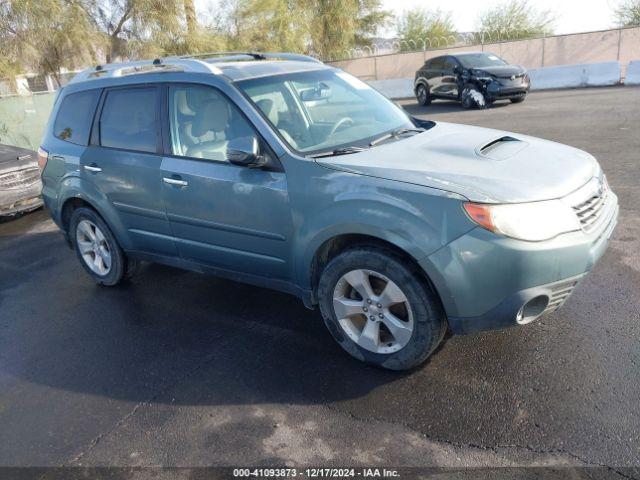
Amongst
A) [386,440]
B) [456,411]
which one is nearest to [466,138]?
[456,411]

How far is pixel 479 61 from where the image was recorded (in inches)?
621

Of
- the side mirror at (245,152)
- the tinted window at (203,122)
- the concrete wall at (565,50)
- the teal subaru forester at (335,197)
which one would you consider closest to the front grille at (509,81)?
the concrete wall at (565,50)

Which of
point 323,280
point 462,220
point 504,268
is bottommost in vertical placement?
point 323,280

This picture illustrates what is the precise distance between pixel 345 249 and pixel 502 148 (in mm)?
1239

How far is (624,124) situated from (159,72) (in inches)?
377

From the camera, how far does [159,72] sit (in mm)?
4113

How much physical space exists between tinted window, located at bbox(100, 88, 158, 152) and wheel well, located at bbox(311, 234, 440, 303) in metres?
1.64

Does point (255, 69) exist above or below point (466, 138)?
above

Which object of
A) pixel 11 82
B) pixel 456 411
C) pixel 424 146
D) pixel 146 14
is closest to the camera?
pixel 456 411

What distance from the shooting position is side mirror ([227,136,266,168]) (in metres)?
3.35

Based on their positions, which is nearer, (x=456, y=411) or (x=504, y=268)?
(x=504, y=268)

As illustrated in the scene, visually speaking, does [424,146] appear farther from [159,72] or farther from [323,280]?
[159,72]

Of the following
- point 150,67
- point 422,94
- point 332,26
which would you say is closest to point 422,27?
point 332,26

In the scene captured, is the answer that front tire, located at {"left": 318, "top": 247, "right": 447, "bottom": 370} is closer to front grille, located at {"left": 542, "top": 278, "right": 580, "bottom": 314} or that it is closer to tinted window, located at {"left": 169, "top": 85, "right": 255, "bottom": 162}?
front grille, located at {"left": 542, "top": 278, "right": 580, "bottom": 314}
